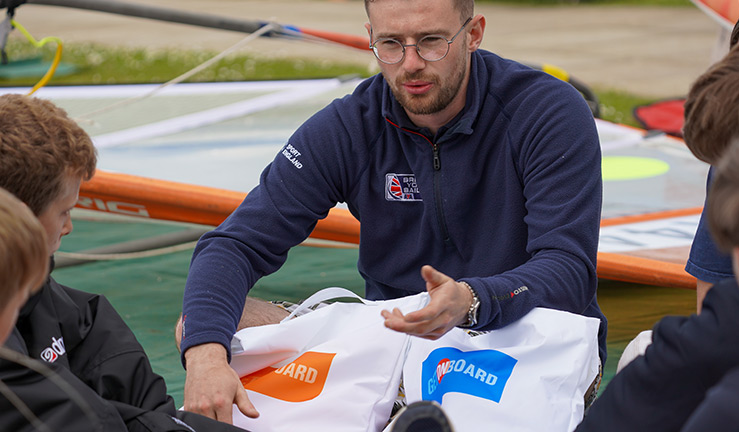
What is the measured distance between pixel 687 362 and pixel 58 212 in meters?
1.01

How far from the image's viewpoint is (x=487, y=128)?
6.62 ft

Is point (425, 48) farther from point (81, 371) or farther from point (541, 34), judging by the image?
point (541, 34)

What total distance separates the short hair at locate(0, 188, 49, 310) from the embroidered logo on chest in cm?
106

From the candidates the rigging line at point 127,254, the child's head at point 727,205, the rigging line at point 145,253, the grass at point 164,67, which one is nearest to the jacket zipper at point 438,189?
the child's head at point 727,205

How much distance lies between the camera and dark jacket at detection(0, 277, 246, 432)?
1283 millimetres

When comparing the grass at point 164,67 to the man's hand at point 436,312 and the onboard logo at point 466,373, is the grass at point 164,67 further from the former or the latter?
the man's hand at point 436,312

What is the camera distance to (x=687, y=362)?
1.13 metres

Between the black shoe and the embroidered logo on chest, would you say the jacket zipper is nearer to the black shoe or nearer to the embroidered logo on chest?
the embroidered logo on chest

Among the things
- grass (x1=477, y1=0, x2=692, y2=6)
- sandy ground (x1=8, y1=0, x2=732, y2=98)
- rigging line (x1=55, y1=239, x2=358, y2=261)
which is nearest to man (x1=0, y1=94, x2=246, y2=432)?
rigging line (x1=55, y1=239, x2=358, y2=261)

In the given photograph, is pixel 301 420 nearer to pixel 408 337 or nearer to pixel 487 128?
pixel 408 337

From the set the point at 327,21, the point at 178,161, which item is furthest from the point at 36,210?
the point at 327,21

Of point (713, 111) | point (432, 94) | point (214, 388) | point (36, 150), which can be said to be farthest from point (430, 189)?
point (36, 150)

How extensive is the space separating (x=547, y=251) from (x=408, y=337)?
321 mm

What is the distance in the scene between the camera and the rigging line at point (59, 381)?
1236mm
